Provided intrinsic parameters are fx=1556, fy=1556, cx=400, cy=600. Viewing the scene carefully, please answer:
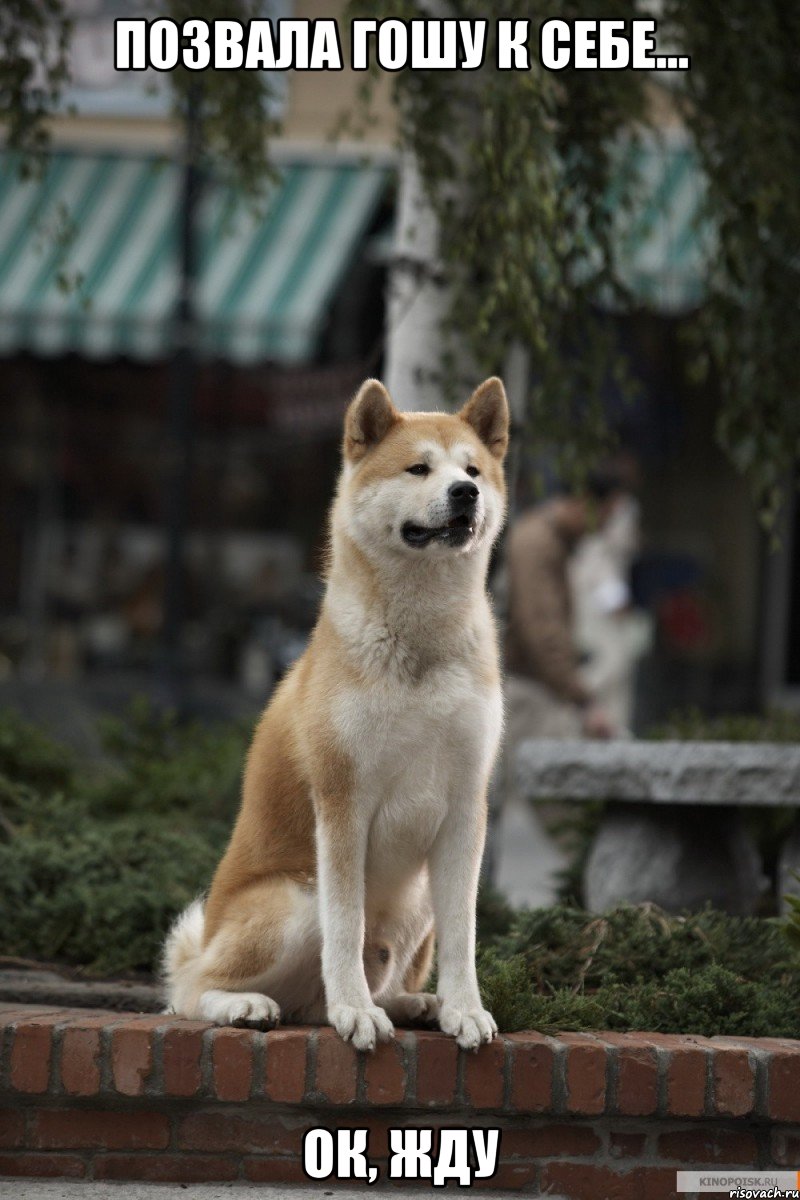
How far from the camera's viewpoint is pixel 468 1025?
3.42m

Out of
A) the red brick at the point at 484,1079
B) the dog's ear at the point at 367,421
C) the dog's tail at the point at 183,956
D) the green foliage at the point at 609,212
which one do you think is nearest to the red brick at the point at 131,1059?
the dog's tail at the point at 183,956

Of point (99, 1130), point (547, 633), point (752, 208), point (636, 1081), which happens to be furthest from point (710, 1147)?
point (547, 633)

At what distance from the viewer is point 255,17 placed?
5.67m

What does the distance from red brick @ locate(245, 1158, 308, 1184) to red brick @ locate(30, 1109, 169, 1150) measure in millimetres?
205

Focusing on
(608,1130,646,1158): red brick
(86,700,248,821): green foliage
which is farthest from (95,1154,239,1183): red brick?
(86,700,248,821): green foliage

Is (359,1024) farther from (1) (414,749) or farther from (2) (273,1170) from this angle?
(1) (414,749)

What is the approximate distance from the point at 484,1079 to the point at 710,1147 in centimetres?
56

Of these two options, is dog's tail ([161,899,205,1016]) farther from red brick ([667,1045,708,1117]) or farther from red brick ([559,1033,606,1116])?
red brick ([667,1045,708,1117])

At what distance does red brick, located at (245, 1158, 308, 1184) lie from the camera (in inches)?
138

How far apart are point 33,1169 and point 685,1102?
1.48 metres

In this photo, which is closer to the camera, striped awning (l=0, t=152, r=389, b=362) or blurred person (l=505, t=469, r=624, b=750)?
blurred person (l=505, t=469, r=624, b=750)

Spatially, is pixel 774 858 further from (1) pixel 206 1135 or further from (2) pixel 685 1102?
(1) pixel 206 1135

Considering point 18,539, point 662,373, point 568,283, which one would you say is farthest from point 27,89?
point 662,373

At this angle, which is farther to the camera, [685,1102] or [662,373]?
[662,373]
